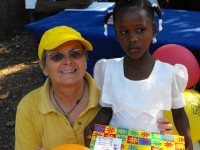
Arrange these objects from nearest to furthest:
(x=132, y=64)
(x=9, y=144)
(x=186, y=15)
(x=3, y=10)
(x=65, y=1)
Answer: (x=132, y=64)
(x=9, y=144)
(x=186, y=15)
(x=65, y=1)
(x=3, y=10)

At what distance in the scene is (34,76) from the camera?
528cm

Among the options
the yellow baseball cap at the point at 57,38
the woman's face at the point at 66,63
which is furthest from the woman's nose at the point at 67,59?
the yellow baseball cap at the point at 57,38

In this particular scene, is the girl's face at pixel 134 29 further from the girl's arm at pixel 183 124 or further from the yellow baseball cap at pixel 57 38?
the girl's arm at pixel 183 124

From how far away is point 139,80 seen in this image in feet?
6.63

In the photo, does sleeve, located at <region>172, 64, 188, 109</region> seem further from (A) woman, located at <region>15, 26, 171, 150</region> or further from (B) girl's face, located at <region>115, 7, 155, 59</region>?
A: (B) girl's face, located at <region>115, 7, 155, 59</region>

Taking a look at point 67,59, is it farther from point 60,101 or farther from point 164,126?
point 164,126

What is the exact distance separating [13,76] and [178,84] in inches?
148

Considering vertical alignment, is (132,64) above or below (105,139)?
above

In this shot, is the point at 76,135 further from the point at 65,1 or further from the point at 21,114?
the point at 65,1

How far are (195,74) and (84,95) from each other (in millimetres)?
1052

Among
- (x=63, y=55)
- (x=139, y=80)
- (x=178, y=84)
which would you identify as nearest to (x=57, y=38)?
(x=63, y=55)

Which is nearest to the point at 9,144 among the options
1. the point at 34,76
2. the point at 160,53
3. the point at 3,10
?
the point at 34,76

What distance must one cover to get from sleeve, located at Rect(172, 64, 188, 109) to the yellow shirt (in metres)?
0.48

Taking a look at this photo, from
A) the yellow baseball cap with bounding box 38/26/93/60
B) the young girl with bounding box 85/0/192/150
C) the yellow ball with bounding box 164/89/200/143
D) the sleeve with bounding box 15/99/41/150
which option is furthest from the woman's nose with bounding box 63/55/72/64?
the yellow ball with bounding box 164/89/200/143
